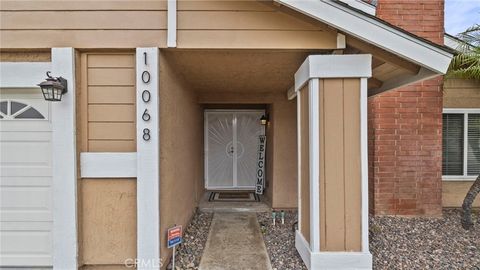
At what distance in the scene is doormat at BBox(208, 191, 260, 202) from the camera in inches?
239

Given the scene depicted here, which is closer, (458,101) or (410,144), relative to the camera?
(410,144)

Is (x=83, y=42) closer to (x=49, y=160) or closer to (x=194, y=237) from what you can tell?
(x=49, y=160)

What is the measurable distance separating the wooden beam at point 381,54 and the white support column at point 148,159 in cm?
218

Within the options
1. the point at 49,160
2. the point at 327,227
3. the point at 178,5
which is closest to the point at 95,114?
the point at 49,160

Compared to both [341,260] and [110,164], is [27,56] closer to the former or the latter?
[110,164]

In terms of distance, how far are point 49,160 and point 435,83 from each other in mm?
6044

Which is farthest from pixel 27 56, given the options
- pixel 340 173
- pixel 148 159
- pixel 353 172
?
pixel 353 172

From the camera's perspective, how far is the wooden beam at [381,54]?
9.21ft

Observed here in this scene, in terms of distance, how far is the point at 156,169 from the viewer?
9.31 feet

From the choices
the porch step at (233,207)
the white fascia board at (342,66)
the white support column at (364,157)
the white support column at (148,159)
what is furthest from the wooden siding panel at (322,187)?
the porch step at (233,207)

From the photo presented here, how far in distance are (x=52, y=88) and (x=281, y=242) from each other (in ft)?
11.4

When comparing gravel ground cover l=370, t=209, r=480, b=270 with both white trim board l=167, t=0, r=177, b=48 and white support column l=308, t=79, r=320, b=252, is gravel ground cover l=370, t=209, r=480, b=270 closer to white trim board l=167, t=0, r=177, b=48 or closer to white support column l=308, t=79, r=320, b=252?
white support column l=308, t=79, r=320, b=252

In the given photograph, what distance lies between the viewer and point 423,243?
372 cm

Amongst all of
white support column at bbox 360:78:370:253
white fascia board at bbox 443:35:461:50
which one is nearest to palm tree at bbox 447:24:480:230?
white fascia board at bbox 443:35:461:50
